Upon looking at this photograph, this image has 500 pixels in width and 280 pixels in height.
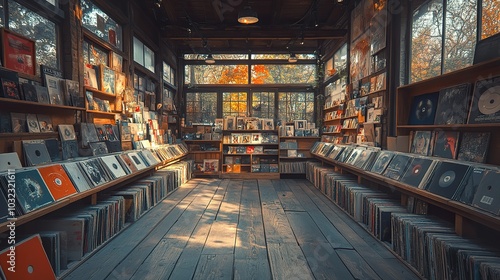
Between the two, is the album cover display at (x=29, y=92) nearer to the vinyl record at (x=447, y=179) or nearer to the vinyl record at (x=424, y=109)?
the vinyl record at (x=447, y=179)

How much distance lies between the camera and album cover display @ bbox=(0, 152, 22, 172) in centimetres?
219

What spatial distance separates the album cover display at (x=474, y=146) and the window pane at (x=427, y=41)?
1.05m

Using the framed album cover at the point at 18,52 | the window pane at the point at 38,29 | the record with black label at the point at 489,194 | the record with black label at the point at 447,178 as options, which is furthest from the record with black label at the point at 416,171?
the window pane at the point at 38,29

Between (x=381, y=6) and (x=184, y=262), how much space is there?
15.0ft

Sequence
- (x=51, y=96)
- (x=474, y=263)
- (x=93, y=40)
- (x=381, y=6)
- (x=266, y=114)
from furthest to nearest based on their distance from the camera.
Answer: (x=266, y=114) < (x=381, y=6) < (x=93, y=40) < (x=51, y=96) < (x=474, y=263)

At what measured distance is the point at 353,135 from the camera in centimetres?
538

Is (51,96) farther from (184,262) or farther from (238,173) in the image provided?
(238,173)

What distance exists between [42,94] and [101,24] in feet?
6.33

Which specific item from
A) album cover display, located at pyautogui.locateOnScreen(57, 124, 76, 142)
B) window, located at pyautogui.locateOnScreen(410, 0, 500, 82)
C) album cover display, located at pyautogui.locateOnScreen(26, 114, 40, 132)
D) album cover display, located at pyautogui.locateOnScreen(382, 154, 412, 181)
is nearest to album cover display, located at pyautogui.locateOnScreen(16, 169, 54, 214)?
album cover display, located at pyautogui.locateOnScreen(26, 114, 40, 132)

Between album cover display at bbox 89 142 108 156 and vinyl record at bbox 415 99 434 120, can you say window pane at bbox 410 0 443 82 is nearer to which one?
vinyl record at bbox 415 99 434 120

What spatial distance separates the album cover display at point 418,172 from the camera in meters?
2.52

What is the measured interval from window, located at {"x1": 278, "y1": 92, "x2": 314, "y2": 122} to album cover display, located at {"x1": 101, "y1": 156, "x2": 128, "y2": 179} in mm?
5686

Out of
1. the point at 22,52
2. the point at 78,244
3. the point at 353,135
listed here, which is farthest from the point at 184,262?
the point at 353,135

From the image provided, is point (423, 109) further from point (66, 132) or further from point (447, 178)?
point (66, 132)
